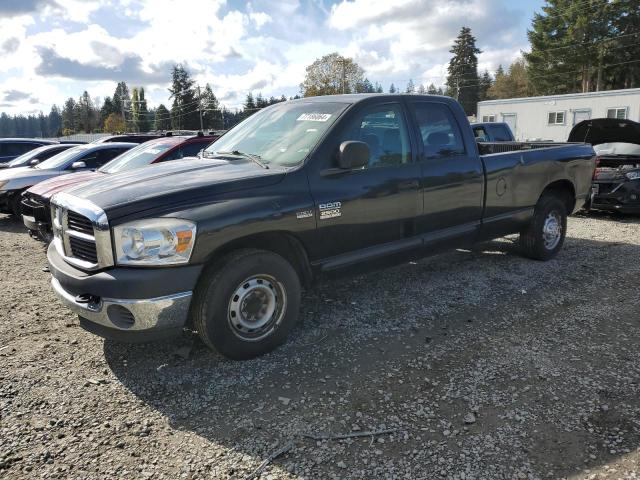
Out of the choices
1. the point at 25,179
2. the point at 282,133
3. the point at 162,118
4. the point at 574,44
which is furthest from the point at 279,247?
the point at 162,118

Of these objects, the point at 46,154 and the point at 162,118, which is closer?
the point at 46,154

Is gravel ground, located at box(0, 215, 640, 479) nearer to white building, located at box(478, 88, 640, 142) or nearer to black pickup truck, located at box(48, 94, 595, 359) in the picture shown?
black pickup truck, located at box(48, 94, 595, 359)

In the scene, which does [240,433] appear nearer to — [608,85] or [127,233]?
[127,233]

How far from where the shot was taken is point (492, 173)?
17.4 ft

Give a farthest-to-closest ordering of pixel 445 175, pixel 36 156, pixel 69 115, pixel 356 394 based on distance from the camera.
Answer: pixel 69 115 < pixel 36 156 < pixel 445 175 < pixel 356 394

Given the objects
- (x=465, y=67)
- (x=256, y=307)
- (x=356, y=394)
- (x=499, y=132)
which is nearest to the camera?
(x=356, y=394)

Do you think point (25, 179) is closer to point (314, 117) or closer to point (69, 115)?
point (314, 117)

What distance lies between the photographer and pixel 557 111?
1278 inches

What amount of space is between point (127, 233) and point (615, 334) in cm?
392

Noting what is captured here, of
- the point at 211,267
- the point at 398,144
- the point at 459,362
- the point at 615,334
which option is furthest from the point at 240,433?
the point at 615,334

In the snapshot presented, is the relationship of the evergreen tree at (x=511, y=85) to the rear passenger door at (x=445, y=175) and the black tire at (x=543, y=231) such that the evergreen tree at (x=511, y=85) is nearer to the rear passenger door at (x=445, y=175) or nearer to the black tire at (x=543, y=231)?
the black tire at (x=543, y=231)

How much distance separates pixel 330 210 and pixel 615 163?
759 centimetres

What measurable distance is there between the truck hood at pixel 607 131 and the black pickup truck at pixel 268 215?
180 inches

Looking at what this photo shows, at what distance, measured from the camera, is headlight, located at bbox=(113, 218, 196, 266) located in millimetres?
3148
